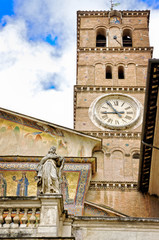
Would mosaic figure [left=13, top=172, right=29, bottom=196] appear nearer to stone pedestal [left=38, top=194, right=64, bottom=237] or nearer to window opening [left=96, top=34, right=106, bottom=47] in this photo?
stone pedestal [left=38, top=194, right=64, bottom=237]

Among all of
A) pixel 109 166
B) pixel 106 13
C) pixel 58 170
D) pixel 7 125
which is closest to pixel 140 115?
pixel 109 166

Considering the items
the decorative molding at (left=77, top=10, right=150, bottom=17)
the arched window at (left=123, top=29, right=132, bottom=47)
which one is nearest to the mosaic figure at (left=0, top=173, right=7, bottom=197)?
the arched window at (left=123, top=29, right=132, bottom=47)

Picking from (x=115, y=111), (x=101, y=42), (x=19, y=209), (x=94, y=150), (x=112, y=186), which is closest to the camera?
(x=19, y=209)

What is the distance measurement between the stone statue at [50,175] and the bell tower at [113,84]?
9712mm

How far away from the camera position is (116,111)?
2242cm

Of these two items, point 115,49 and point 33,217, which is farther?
point 115,49

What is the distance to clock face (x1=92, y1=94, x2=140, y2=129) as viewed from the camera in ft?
71.8

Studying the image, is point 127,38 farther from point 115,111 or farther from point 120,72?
point 115,111

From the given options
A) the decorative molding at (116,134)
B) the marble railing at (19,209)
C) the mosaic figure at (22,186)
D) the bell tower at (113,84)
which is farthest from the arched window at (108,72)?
the marble railing at (19,209)

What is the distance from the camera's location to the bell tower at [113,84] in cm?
2073

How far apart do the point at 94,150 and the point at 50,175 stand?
1055 cm

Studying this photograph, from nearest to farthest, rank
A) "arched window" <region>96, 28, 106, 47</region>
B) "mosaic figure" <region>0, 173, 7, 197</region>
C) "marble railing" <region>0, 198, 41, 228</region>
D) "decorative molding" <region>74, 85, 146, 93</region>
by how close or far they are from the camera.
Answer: "marble railing" <region>0, 198, 41, 228</region> → "mosaic figure" <region>0, 173, 7, 197</region> → "decorative molding" <region>74, 85, 146, 93</region> → "arched window" <region>96, 28, 106, 47</region>

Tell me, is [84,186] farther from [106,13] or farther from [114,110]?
[106,13]

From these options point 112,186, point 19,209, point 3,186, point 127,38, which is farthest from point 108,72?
point 19,209
